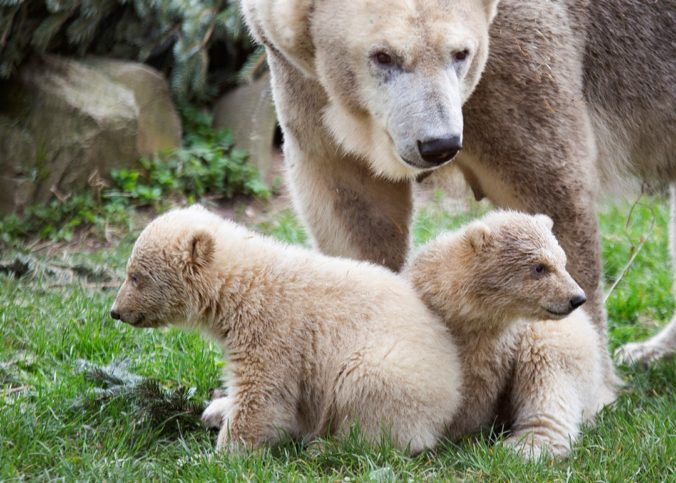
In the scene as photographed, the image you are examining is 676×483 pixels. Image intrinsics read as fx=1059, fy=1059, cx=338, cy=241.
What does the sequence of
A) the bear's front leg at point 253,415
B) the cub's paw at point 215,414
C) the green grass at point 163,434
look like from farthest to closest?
1. the cub's paw at point 215,414
2. the bear's front leg at point 253,415
3. the green grass at point 163,434

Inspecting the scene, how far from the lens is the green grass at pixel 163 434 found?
3553 mm

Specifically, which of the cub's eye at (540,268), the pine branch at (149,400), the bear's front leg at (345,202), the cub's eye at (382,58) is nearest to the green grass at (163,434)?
the pine branch at (149,400)

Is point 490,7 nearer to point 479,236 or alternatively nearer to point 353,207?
point 479,236

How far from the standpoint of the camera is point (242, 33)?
8.79m

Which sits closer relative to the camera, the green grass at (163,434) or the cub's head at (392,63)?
the green grass at (163,434)

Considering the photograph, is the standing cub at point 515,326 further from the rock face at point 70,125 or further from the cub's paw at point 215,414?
the rock face at point 70,125

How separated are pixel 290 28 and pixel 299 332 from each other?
128 cm

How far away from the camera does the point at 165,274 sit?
3865mm

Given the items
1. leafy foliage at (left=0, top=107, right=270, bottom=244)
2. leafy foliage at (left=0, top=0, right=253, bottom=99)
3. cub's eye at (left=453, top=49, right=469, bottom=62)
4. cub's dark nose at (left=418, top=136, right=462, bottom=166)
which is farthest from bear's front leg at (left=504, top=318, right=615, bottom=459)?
leafy foliage at (left=0, top=0, right=253, bottom=99)

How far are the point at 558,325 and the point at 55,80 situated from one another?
17.7 ft

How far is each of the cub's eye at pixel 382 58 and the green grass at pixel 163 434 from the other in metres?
1.41

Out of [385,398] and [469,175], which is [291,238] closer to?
[469,175]

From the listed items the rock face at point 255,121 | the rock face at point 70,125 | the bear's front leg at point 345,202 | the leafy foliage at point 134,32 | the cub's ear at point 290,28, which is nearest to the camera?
the cub's ear at point 290,28

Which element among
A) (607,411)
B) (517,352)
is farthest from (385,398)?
(607,411)
